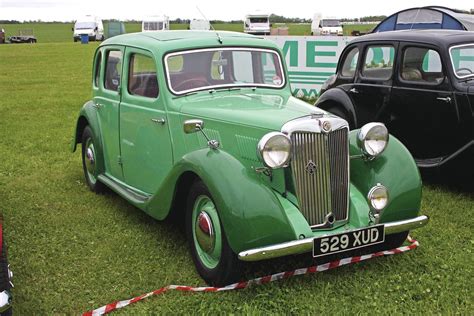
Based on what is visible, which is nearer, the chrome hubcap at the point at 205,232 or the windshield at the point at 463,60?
the chrome hubcap at the point at 205,232

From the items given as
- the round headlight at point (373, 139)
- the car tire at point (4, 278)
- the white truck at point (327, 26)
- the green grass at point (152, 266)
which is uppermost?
the white truck at point (327, 26)

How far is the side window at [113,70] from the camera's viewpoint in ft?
17.4

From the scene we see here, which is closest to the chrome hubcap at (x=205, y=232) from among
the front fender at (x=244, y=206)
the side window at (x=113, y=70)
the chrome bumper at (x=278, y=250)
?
the front fender at (x=244, y=206)

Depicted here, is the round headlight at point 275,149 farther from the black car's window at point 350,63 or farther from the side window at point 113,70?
the black car's window at point 350,63

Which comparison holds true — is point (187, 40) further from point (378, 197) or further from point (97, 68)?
point (378, 197)

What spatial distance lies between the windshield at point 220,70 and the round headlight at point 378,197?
Result: 5.16 ft

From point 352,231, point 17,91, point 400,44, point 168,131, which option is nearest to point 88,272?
point 168,131

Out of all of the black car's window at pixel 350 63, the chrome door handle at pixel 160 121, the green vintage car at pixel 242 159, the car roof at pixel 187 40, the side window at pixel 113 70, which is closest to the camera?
the green vintage car at pixel 242 159

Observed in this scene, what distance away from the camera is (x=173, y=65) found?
461cm

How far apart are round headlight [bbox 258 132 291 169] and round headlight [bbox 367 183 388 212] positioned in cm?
70

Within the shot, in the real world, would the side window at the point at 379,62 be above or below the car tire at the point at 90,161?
above

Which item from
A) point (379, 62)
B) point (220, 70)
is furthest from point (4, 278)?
point (379, 62)

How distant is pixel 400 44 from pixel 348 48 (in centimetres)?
108

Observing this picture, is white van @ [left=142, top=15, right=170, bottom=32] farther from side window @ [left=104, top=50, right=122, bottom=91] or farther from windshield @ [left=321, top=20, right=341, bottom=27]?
side window @ [left=104, top=50, right=122, bottom=91]
